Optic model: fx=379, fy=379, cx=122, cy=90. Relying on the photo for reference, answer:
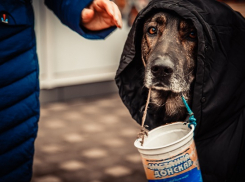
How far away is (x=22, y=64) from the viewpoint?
6.96ft

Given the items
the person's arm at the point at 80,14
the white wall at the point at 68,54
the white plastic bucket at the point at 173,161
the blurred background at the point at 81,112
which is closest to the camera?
the white plastic bucket at the point at 173,161

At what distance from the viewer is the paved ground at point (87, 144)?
147 inches

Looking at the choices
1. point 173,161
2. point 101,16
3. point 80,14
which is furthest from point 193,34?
point 173,161

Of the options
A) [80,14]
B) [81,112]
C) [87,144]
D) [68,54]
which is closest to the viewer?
[80,14]

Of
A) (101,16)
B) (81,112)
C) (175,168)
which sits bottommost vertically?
(81,112)

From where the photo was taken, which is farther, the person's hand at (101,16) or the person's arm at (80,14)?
the person's arm at (80,14)

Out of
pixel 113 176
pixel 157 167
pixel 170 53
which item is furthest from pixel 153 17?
pixel 113 176

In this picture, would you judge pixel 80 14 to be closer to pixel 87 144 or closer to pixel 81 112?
pixel 87 144

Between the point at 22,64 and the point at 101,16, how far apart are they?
0.52 meters

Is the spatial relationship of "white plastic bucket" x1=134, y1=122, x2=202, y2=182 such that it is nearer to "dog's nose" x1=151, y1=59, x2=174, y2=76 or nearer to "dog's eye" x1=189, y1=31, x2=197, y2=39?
"dog's nose" x1=151, y1=59, x2=174, y2=76

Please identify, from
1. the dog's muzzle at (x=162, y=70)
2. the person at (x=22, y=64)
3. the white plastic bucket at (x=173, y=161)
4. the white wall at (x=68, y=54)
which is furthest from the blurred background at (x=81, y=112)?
the white plastic bucket at (x=173, y=161)

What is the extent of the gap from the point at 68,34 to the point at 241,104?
3.80 metres

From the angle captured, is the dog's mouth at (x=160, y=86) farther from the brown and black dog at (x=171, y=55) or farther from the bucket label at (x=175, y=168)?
the bucket label at (x=175, y=168)

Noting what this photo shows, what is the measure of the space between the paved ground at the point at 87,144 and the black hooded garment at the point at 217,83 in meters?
1.46
